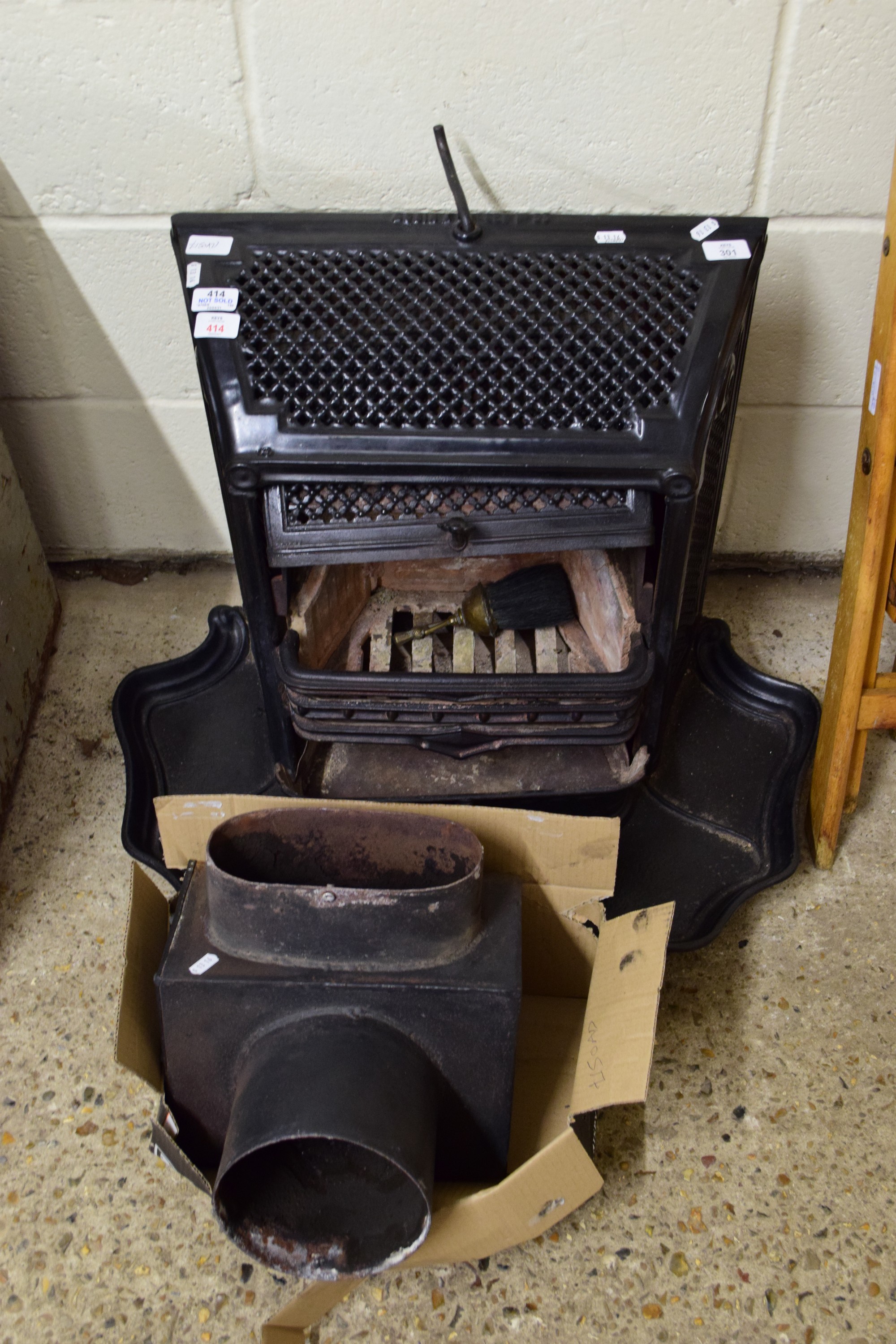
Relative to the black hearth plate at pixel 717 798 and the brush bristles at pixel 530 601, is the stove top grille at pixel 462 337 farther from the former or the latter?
the black hearth plate at pixel 717 798

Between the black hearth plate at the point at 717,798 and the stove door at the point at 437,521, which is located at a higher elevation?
the stove door at the point at 437,521

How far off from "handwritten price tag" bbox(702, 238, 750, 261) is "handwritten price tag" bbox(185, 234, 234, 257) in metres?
0.71

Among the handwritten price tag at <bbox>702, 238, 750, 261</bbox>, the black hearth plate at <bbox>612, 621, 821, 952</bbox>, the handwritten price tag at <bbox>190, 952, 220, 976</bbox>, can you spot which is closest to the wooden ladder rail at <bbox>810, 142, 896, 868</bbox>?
the black hearth plate at <bbox>612, 621, 821, 952</bbox>

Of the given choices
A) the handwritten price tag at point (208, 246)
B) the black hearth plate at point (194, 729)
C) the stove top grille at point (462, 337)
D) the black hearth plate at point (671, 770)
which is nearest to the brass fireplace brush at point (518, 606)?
the black hearth plate at point (671, 770)

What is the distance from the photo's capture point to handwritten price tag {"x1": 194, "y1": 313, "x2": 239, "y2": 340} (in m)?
1.40

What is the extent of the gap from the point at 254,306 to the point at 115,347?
0.58m

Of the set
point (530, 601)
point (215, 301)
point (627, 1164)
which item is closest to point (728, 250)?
point (530, 601)

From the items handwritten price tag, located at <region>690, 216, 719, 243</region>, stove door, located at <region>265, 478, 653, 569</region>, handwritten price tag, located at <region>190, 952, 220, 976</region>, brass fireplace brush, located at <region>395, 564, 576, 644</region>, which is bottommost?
handwritten price tag, located at <region>190, 952, 220, 976</region>

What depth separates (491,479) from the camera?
134cm

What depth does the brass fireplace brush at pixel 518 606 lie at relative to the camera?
1.77 metres

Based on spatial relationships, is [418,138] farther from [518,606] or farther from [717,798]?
[717,798]

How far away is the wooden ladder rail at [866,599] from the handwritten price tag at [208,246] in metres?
0.95

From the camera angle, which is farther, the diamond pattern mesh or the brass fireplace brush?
the brass fireplace brush

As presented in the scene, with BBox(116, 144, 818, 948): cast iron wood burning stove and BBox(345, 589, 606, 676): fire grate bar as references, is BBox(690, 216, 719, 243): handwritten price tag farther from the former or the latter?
BBox(345, 589, 606, 676): fire grate bar
